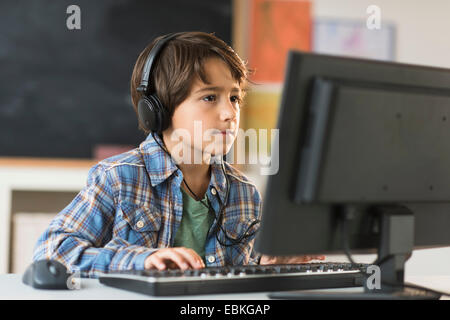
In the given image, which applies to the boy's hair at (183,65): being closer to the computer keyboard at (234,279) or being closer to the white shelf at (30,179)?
the computer keyboard at (234,279)

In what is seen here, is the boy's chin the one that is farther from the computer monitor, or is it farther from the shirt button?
the computer monitor

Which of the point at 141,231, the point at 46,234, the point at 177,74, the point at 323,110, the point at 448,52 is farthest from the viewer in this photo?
the point at 448,52

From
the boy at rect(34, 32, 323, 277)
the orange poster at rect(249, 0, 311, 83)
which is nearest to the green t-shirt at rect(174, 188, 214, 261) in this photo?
the boy at rect(34, 32, 323, 277)

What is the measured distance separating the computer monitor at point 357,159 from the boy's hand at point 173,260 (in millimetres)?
185

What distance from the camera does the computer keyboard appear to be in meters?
0.90

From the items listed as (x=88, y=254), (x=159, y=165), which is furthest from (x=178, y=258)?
(x=159, y=165)

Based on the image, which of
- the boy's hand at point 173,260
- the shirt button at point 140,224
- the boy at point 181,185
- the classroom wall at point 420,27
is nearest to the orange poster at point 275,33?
the classroom wall at point 420,27

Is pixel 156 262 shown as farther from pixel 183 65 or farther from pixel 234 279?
pixel 183 65

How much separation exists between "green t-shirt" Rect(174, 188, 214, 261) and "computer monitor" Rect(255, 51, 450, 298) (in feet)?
1.83

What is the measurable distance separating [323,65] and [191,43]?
2.22 ft

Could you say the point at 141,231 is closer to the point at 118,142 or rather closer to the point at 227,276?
the point at 227,276

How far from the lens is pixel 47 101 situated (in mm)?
2855

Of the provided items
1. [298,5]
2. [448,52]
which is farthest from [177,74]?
[448,52]

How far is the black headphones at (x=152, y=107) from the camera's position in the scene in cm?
138
